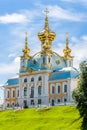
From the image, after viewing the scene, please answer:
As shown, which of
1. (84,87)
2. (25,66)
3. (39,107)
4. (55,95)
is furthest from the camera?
(25,66)

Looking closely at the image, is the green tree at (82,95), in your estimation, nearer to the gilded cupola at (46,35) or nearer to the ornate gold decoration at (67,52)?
the gilded cupola at (46,35)

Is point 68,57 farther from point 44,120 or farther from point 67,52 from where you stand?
point 44,120

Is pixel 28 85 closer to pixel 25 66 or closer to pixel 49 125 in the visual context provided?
pixel 25 66

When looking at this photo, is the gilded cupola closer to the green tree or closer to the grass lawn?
the grass lawn

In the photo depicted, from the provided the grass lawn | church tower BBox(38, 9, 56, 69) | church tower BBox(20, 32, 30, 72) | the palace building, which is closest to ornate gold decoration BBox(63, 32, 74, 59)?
the palace building

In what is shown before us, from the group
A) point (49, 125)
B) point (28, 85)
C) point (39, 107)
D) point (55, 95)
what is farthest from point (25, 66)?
point (49, 125)

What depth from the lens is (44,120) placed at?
5822 cm

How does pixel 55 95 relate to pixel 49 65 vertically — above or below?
below

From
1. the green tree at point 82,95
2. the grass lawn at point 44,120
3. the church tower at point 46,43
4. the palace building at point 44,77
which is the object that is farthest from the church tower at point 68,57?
the green tree at point 82,95

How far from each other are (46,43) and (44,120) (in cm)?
3600

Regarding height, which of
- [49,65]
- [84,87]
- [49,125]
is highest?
[49,65]

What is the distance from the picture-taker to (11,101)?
9694 centimetres

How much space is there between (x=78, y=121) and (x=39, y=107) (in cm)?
1902

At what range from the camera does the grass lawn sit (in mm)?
53203
